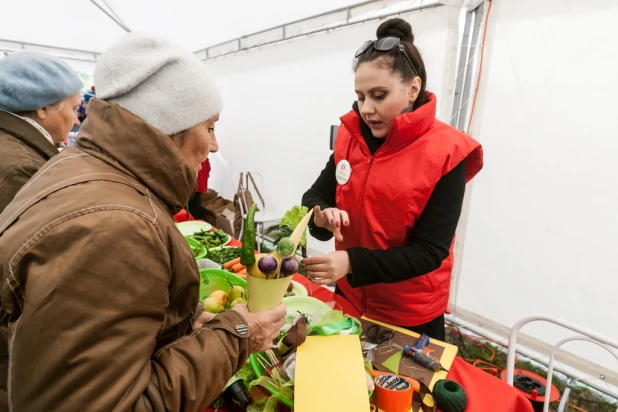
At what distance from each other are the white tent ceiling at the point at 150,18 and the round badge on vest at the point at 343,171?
9.70 ft

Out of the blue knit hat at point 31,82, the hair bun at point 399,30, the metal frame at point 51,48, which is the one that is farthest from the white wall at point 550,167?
the metal frame at point 51,48

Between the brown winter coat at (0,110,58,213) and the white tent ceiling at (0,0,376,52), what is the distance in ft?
11.2

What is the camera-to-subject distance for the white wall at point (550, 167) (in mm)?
2596

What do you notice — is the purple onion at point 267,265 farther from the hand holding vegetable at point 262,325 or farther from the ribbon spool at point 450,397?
the ribbon spool at point 450,397

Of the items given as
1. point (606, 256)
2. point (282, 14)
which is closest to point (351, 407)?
point (606, 256)

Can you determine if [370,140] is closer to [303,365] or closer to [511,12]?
[303,365]

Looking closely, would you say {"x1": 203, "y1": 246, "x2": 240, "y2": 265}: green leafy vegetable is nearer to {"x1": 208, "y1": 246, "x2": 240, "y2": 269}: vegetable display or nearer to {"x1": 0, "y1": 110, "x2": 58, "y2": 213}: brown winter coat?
{"x1": 208, "y1": 246, "x2": 240, "y2": 269}: vegetable display

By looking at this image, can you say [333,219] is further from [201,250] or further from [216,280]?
[201,250]

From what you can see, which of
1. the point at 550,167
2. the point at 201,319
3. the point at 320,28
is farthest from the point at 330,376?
the point at 320,28

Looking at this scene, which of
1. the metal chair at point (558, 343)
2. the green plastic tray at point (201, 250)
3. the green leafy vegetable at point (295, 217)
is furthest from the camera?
the green plastic tray at point (201, 250)

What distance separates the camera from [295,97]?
5.40 meters

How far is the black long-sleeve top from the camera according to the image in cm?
153

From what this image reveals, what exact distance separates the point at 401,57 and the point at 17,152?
190 cm

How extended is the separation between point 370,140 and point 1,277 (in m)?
1.48
